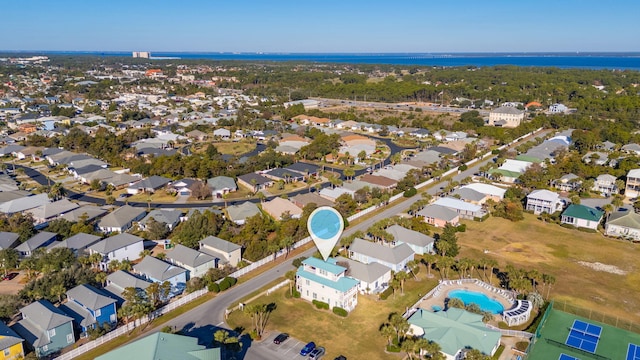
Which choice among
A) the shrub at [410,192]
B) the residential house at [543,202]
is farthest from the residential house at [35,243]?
the residential house at [543,202]

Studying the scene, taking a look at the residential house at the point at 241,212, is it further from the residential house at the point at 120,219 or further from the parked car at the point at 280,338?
the parked car at the point at 280,338

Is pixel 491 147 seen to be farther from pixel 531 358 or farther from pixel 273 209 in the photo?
pixel 531 358

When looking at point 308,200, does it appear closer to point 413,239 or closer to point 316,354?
point 413,239

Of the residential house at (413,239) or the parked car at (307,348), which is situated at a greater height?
the residential house at (413,239)

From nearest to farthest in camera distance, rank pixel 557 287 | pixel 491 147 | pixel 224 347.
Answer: pixel 224 347 → pixel 557 287 → pixel 491 147

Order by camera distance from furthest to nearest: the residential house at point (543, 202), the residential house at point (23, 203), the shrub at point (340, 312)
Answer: the residential house at point (543, 202) → the residential house at point (23, 203) → the shrub at point (340, 312)

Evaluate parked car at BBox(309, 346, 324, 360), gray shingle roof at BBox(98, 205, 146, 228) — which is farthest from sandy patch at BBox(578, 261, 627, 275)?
gray shingle roof at BBox(98, 205, 146, 228)

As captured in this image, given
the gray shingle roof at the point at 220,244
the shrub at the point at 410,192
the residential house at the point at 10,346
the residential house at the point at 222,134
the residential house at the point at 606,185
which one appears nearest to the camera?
the residential house at the point at 10,346

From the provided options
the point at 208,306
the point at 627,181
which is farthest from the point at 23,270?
the point at 627,181
